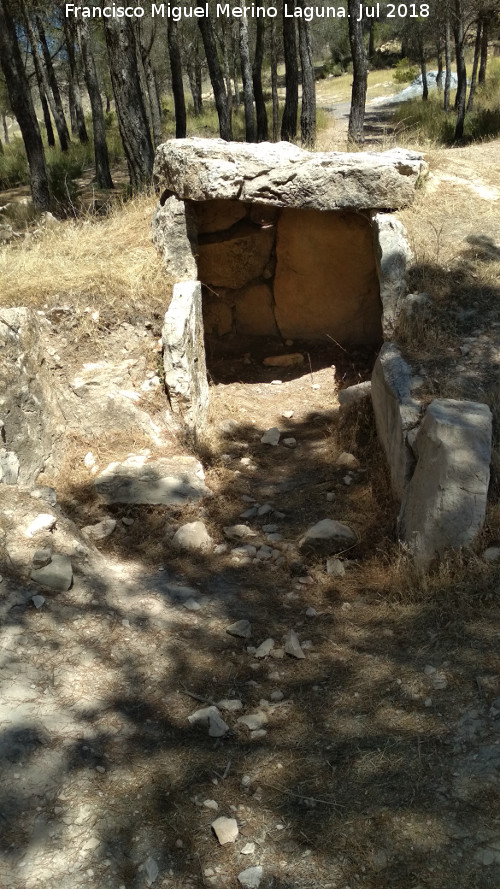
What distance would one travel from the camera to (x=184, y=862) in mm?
2410

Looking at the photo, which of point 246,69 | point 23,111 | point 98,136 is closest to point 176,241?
point 23,111

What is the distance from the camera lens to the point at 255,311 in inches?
313

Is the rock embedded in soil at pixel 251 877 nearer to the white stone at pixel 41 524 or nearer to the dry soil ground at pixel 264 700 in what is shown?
the dry soil ground at pixel 264 700

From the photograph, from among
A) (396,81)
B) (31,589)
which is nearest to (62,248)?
(31,589)

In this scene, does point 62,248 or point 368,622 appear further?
point 62,248

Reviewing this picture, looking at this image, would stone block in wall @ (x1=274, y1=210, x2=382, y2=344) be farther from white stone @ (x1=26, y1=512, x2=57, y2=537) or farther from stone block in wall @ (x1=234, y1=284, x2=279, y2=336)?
white stone @ (x1=26, y1=512, x2=57, y2=537)

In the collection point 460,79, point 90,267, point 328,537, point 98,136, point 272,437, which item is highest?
point 460,79

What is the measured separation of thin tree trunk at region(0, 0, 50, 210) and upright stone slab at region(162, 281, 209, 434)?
13.4 ft

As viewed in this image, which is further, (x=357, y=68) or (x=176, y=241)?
(x=357, y=68)

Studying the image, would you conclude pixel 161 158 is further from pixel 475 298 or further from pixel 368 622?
pixel 368 622

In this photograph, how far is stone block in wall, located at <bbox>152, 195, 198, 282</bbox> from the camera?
6.49 meters

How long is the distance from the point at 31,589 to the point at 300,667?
1.36 metres

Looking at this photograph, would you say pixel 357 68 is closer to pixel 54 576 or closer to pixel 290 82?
pixel 290 82

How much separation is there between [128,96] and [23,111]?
1550mm
